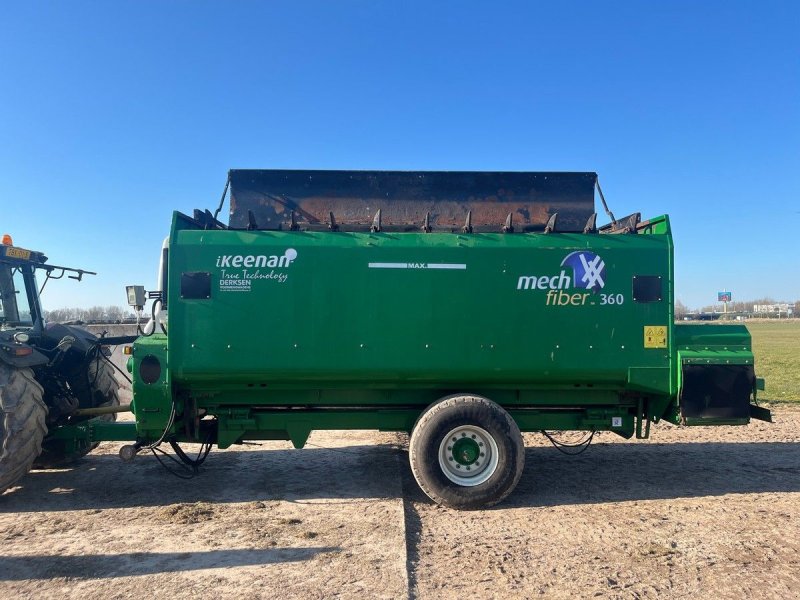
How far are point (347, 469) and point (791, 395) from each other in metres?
10.2

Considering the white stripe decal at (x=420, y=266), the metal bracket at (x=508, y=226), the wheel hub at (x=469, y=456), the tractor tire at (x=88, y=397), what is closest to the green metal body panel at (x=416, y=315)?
the white stripe decal at (x=420, y=266)

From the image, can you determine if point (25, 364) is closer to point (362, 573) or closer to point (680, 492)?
point (362, 573)

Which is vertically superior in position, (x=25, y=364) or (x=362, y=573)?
(x=25, y=364)

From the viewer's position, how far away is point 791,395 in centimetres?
1107

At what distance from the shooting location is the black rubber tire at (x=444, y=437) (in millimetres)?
4770

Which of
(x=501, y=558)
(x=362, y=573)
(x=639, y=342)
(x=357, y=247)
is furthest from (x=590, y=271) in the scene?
(x=362, y=573)

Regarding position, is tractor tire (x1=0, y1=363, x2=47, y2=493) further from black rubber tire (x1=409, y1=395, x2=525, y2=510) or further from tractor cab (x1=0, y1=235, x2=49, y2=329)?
black rubber tire (x1=409, y1=395, x2=525, y2=510)

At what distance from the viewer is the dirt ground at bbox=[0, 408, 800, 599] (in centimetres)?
346

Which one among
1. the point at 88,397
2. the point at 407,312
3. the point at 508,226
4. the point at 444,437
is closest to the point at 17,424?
the point at 88,397

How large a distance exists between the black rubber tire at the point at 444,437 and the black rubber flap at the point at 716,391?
1627 millimetres

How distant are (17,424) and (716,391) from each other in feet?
20.7

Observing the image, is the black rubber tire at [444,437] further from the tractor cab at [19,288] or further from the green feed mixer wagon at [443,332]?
the tractor cab at [19,288]

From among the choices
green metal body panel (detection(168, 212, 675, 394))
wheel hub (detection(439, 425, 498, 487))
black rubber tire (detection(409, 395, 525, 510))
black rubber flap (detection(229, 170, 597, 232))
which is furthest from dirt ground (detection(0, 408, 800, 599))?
black rubber flap (detection(229, 170, 597, 232))

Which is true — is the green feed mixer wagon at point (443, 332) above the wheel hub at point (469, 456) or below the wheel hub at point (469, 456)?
above
